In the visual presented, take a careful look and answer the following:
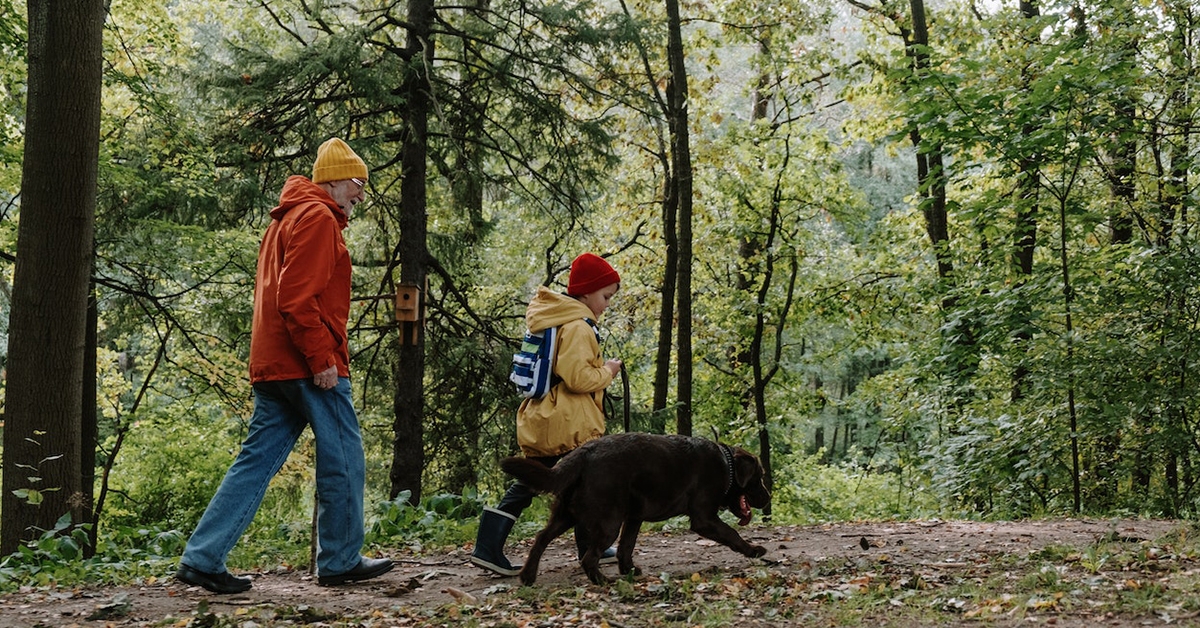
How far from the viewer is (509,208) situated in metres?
12.6

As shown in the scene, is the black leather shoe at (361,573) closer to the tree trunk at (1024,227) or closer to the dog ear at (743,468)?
the dog ear at (743,468)

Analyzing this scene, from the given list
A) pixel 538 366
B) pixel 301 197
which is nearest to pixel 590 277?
pixel 538 366

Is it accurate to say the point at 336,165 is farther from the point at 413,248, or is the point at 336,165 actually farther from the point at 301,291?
the point at 413,248

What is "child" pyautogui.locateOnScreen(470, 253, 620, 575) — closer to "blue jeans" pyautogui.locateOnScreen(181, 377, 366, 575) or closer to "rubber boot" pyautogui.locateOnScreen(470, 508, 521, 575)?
"rubber boot" pyautogui.locateOnScreen(470, 508, 521, 575)

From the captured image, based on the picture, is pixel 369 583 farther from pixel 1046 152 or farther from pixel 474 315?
pixel 1046 152

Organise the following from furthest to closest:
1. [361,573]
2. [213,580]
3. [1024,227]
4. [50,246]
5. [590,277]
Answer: [1024,227], [50,246], [590,277], [361,573], [213,580]

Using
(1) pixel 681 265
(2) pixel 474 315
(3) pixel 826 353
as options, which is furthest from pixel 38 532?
(3) pixel 826 353

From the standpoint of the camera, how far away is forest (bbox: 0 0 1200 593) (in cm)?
655

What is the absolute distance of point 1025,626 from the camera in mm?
3740

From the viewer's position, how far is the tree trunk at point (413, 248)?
10.6 metres

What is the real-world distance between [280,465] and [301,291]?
100 cm

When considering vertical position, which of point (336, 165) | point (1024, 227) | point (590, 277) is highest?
point (1024, 227)

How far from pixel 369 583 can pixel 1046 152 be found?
7464 millimetres

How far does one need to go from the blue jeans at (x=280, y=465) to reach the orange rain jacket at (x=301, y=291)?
0.14 m
